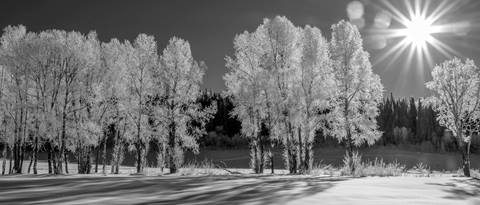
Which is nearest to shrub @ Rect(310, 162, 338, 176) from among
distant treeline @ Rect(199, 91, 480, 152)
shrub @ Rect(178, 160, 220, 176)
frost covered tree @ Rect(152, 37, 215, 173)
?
shrub @ Rect(178, 160, 220, 176)

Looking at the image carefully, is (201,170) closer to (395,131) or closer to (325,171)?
(325,171)

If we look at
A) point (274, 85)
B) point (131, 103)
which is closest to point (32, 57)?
point (131, 103)

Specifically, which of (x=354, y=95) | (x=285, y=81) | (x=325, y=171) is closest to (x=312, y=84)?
(x=285, y=81)

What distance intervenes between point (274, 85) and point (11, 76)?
1908cm

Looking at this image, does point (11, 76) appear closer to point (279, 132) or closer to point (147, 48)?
point (147, 48)

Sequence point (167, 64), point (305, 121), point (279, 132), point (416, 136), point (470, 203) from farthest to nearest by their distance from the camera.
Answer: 1. point (416, 136)
2. point (167, 64)
3. point (279, 132)
4. point (305, 121)
5. point (470, 203)

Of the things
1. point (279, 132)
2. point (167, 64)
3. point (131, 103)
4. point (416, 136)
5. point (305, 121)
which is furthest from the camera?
point (416, 136)

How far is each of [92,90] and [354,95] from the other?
17.8 metres

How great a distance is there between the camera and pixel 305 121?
2336cm

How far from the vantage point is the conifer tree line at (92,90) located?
2612 cm

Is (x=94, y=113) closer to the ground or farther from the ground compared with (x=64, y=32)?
closer to the ground

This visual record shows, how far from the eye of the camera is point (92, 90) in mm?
29188

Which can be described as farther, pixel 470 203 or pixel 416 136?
pixel 416 136

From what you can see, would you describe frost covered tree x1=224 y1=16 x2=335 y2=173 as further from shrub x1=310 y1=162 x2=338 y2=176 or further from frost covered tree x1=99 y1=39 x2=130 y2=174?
frost covered tree x1=99 y1=39 x2=130 y2=174
